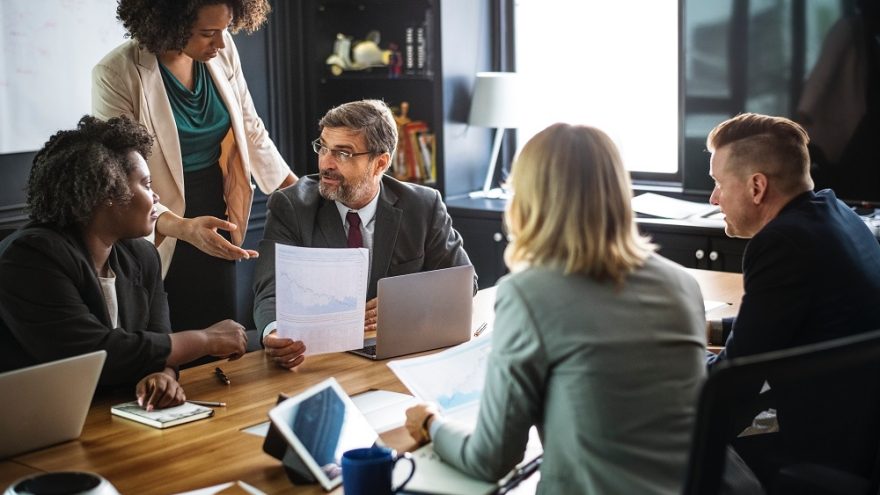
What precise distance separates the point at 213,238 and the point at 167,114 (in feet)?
2.25

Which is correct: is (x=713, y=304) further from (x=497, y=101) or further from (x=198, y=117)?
(x=497, y=101)

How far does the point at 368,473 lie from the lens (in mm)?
1593

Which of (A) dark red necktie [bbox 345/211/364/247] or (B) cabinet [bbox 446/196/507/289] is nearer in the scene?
(A) dark red necktie [bbox 345/211/364/247]

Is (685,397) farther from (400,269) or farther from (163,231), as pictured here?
(163,231)

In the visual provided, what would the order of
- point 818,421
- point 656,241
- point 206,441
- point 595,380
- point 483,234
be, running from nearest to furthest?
point 595,380 → point 818,421 → point 206,441 → point 656,241 → point 483,234

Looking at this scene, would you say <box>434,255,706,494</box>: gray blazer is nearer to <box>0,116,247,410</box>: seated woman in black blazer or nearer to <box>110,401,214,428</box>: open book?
<box>110,401,214,428</box>: open book

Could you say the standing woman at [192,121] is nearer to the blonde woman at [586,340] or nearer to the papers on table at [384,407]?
the papers on table at [384,407]

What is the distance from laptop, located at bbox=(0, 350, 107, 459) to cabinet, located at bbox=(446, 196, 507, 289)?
2.83 meters

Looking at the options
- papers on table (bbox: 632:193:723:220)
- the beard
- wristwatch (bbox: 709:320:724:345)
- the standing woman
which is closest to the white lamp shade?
papers on table (bbox: 632:193:723:220)

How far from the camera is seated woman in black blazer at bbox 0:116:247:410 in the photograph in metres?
2.18

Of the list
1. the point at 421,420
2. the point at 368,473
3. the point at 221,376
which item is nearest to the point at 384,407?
the point at 421,420

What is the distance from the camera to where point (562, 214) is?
157 centimetres

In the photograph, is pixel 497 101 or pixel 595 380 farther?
pixel 497 101

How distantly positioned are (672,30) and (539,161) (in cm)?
327
